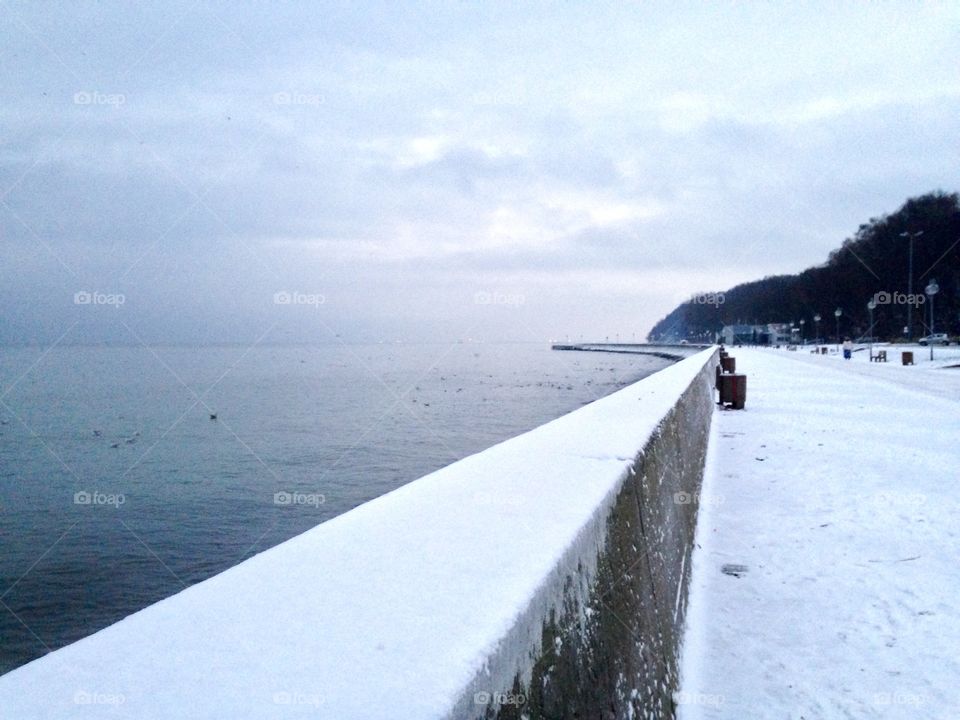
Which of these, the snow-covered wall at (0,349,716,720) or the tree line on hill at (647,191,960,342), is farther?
the tree line on hill at (647,191,960,342)

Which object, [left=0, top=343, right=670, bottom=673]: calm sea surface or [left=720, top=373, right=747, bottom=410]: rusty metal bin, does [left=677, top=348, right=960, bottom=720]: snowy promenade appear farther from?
[left=0, top=343, right=670, bottom=673]: calm sea surface

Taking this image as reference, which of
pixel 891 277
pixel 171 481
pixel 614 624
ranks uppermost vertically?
pixel 891 277

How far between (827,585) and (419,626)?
4.39 meters

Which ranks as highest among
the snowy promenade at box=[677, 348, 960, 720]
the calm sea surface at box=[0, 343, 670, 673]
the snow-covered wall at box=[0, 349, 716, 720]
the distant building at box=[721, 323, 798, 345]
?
the distant building at box=[721, 323, 798, 345]

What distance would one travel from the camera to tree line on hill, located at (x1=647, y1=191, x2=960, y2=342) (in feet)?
321

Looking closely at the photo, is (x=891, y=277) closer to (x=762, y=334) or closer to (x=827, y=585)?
(x=762, y=334)

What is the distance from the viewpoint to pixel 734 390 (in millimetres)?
16984

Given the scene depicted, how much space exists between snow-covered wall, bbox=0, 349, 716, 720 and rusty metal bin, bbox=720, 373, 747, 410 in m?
14.7

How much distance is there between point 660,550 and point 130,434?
84.1 feet

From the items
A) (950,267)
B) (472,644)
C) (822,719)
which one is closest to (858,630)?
(822,719)

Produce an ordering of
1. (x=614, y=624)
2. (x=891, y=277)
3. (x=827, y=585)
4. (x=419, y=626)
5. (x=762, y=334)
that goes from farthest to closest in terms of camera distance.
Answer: (x=762, y=334)
(x=891, y=277)
(x=827, y=585)
(x=614, y=624)
(x=419, y=626)

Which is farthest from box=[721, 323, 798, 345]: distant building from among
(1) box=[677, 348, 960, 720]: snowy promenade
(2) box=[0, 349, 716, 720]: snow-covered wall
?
(2) box=[0, 349, 716, 720]: snow-covered wall

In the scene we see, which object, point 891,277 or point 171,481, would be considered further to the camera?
point 891,277

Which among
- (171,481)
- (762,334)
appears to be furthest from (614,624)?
(762,334)
